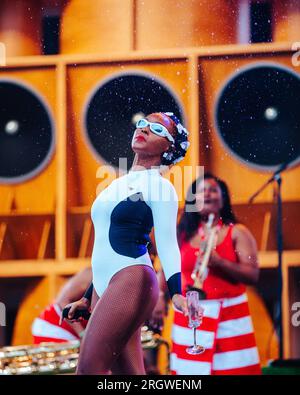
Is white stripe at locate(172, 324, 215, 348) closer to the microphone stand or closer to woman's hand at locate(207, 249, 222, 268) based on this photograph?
woman's hand at locate(207, 249, 222, 268)

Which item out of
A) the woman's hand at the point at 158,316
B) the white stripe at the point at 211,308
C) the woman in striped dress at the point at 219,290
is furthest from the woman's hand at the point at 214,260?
the woman's hand at the point at 158,316

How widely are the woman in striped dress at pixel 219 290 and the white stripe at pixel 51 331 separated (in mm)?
495

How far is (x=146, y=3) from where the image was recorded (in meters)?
3.48

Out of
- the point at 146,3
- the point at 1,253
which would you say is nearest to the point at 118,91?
the point at 146,3

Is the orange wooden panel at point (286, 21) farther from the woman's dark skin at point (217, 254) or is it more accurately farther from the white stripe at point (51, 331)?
the white stripe at point (51, 331)

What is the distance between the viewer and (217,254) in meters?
3.26

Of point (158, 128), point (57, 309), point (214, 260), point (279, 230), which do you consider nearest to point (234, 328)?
point (214, 260)

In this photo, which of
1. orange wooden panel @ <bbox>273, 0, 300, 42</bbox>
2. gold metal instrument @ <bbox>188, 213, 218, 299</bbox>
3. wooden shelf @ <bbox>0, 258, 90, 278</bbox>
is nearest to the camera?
gold metal instrument @ <bbox>188, 213, 218, 299</bbox>

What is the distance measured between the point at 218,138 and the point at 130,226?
1.07 metres

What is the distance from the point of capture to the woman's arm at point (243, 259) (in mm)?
3262

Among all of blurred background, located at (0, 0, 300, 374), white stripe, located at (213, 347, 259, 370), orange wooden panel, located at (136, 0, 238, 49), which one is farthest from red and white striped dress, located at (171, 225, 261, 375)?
orange wooden panel, located at (136, 0, 238, 49)

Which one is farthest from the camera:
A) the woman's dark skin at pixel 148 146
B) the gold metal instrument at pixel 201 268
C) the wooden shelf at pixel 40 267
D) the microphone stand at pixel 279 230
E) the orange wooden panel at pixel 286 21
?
the wooden shelf at pixel 40 267

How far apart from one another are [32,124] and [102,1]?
0.65 m

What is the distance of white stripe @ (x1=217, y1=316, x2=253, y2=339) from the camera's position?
3191 millimetres
